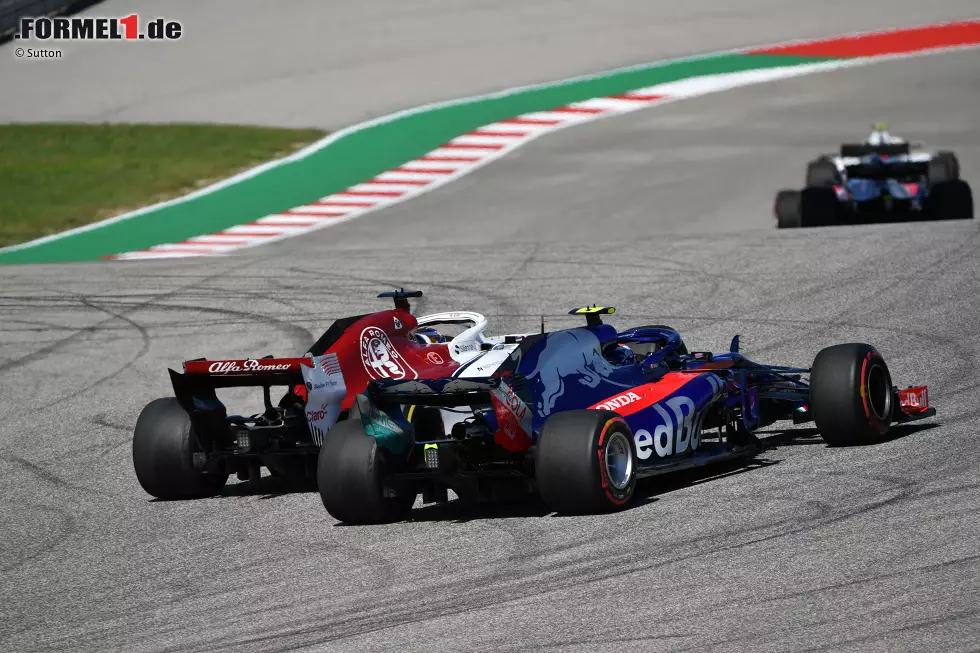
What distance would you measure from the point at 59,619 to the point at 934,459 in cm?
582

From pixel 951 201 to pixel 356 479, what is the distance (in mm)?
15064

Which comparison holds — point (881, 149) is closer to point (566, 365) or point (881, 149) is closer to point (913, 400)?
point (913, 400)

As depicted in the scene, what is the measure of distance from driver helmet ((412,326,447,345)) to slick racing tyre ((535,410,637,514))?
131 inches

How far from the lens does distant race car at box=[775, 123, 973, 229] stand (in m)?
22.8

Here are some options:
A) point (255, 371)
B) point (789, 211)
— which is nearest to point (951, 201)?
point (789, 211)

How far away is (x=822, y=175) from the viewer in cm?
2330

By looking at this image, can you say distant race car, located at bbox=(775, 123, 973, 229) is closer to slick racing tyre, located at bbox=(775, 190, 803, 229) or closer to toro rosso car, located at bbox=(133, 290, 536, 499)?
slick racing tyre, located at bbox=(775, 190, 803, 229)

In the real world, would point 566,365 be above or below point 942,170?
below

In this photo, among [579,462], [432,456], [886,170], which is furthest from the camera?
[886,170]

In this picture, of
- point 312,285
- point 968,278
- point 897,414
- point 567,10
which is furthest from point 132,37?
point 897,414

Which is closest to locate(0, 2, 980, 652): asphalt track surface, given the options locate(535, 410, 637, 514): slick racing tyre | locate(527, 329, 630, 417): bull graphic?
locate(535, 410, 637, 514): slick racing tyre

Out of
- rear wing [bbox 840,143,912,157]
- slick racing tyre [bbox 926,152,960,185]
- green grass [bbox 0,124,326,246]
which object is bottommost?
slick racing tyre [bbox 926,152,960,185]

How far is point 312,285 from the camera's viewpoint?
67.1 feet

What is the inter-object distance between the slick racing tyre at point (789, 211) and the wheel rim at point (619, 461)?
1362 centimetres
